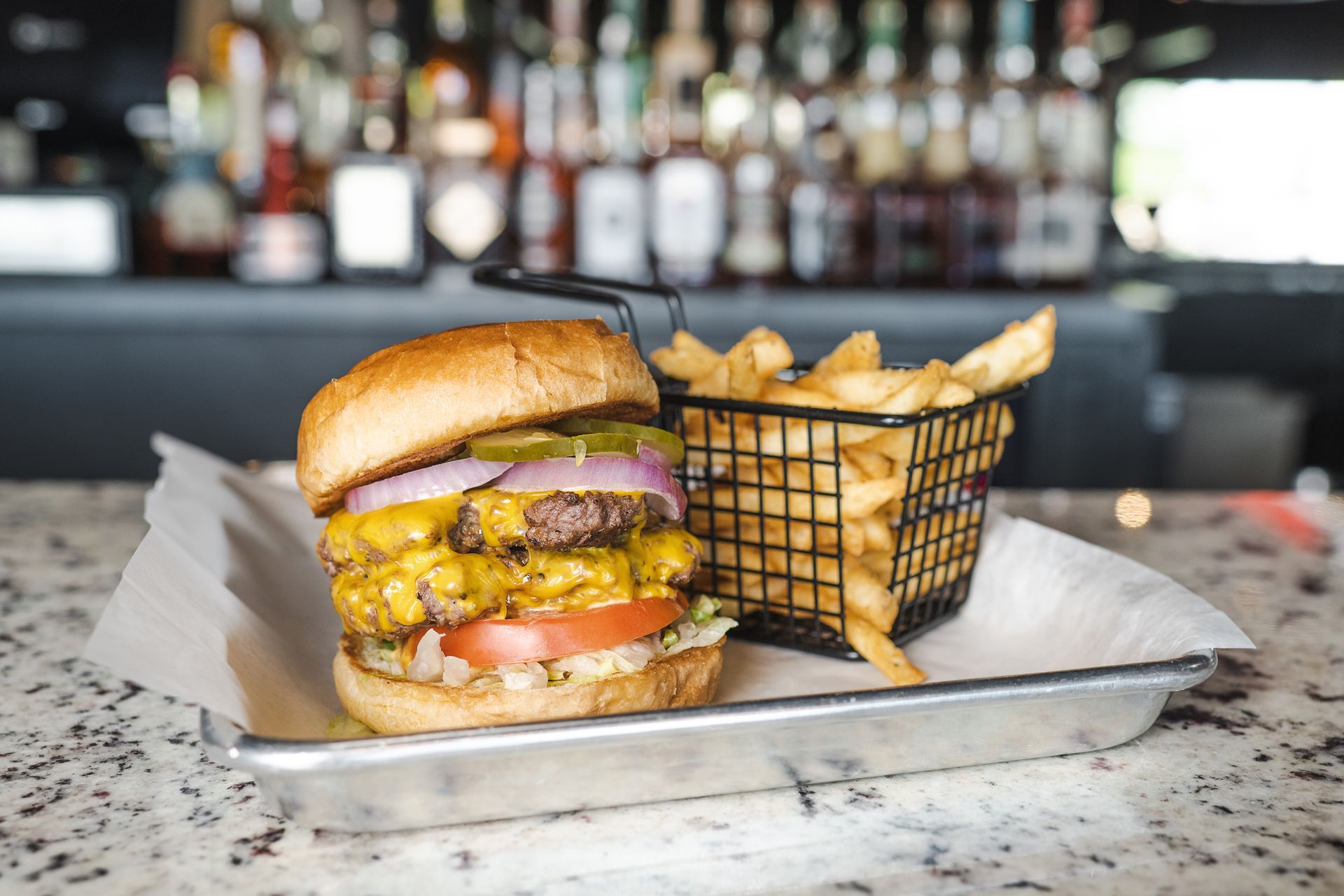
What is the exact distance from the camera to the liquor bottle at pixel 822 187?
313cm

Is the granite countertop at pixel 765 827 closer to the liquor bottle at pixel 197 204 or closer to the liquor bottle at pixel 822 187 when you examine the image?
the liquor bottle at pixel 822 187

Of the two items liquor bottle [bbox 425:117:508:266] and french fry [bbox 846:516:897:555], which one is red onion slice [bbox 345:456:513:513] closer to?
french fry [bbox 846:516:897:555]

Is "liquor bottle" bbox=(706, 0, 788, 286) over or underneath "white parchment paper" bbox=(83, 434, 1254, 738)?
over

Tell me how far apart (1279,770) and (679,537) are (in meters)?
0.52

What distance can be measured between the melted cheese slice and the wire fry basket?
0.18m

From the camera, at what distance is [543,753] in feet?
2.32

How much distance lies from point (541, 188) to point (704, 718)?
2.53 metres

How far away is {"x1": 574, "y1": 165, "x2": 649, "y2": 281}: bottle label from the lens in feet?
9.86

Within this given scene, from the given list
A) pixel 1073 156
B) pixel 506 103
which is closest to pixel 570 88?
pixel 506 103

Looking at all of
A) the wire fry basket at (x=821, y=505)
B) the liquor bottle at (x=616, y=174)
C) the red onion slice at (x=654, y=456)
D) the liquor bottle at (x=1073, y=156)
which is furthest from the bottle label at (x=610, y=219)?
the red onion slice at (x=654, y=456)

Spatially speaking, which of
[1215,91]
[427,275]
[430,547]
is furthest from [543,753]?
[1215,91]

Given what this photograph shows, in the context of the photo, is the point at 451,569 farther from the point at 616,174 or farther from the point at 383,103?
the point at 383,103

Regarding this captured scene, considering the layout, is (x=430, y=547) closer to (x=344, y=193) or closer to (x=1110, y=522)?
(x=1110, y=522)

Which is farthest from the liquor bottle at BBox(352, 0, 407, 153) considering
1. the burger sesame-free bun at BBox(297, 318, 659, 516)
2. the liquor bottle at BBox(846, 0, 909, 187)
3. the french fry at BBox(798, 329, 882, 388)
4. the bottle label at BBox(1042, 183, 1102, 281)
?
the burger sesame-free bun at BBox(297, 318, 659, 516)
